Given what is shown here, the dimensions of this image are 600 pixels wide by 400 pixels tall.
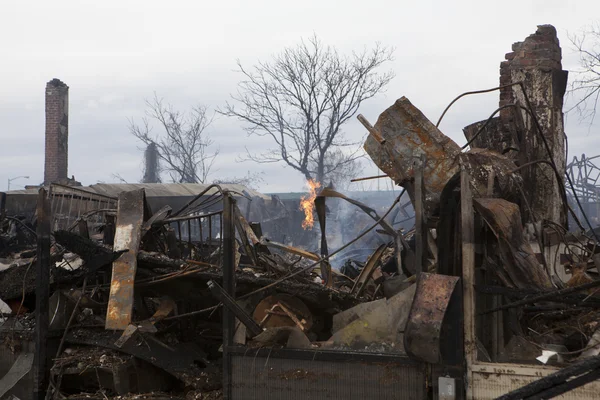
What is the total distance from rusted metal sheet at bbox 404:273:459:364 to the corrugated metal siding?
0.44m

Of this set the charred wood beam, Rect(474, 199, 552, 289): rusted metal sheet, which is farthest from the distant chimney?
Rect(474, 199, 552, 289): rusted metal sheet

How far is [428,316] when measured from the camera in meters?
4.61

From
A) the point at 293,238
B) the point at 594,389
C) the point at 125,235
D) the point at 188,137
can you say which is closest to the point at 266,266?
the point at 125,235

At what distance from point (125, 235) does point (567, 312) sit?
14.2 ft

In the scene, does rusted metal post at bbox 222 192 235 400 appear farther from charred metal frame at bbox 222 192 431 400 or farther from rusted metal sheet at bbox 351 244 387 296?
rusted metal sheet at bbox 351 244 387 296

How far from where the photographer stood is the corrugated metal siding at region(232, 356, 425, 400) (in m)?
5.11

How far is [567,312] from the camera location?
5.57 meters

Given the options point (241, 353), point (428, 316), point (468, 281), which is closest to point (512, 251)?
point (468, 281)

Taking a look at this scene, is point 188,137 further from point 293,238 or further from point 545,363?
point 545,363

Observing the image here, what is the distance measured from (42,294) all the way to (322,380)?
3.19 metres

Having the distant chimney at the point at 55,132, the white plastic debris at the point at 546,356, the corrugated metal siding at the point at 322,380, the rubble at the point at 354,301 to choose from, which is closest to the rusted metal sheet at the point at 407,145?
the rubble at the point at 354,301

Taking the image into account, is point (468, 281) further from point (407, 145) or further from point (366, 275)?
point (366, 275)

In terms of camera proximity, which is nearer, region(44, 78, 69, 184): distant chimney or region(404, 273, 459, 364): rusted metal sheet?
region(404, 273, 459, 364): rusted metal sheet

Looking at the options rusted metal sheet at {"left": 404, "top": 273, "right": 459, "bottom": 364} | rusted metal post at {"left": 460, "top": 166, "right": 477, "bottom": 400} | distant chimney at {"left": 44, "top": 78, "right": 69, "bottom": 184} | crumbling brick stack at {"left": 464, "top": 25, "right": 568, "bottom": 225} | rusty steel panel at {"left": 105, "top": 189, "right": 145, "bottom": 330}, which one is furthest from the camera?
distant chimney at {"left": 44, "top": 78, "right": 69, "bottom": 184}
